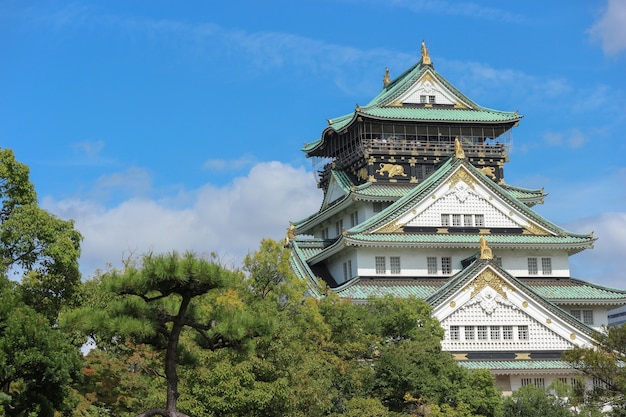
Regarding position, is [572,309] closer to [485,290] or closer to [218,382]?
[485,290]

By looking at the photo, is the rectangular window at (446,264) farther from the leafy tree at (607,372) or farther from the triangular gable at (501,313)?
the leafy tree at (607,372)

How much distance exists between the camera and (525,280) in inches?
2035

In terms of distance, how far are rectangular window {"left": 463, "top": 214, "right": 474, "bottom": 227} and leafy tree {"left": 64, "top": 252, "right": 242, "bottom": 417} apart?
2824 cm

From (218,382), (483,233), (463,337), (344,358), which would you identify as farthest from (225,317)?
(483,233)

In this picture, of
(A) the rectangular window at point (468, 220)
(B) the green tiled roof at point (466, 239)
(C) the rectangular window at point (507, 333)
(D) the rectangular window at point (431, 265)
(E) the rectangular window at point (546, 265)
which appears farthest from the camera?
(E) the rectangular window at point (546, 265)

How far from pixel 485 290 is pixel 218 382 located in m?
20.9

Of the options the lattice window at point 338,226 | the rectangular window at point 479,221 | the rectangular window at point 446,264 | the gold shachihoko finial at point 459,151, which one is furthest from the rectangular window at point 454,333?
the lattice window at point 338,226

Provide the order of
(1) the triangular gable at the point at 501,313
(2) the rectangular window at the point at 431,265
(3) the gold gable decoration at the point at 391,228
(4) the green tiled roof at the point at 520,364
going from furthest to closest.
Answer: (2) the rectangular window at the point at 431,265 → (3) the gold gable decoration at the point at 391,228 → (1) the triangular gable at the point at 501,313 → (4) the green tiled roof at the point at 520,364

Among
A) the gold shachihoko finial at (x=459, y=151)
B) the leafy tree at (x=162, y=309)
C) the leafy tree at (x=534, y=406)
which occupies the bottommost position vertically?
the leafy tree at (x=534, y=406)

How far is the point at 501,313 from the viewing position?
154 ft

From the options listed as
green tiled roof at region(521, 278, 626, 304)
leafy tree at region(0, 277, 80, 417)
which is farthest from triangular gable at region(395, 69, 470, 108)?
leafy tree at region(0, 277, 80, 417)

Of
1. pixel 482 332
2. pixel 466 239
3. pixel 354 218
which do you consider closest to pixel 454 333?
pixel 482 332

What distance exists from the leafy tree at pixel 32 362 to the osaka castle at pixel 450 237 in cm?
1933

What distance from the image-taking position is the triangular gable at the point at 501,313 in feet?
152
